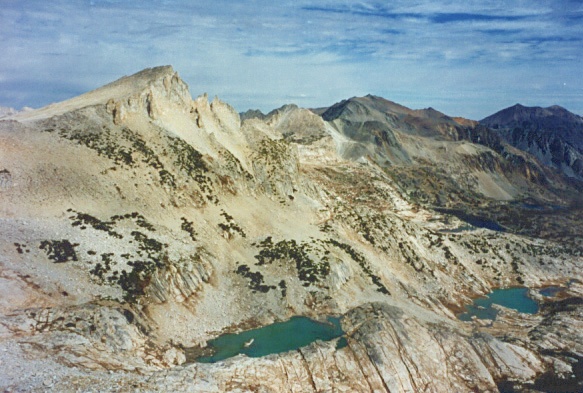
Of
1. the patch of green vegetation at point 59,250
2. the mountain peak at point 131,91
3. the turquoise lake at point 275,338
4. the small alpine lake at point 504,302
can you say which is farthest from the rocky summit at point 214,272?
the small alpine lake at point 504,302

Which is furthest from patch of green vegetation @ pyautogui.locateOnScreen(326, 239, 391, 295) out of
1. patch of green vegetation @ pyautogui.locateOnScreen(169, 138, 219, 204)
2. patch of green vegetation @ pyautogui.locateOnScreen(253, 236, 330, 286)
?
patch of green vegetation @ pyautogui.locateOnScreen(169, 138, 219, 204)

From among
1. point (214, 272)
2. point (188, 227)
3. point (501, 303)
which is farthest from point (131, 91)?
point (501, 303)

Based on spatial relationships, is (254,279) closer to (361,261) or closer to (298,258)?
(298,258)

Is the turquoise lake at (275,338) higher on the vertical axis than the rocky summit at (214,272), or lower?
lower

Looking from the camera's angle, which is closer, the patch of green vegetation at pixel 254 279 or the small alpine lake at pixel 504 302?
the patch of green vegetation at pixel 254 279

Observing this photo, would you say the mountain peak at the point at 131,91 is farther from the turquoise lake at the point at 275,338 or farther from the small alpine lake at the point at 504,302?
the small alpine lake at the point at 504,302

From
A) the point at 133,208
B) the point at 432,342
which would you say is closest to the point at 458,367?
the point at 432,342
